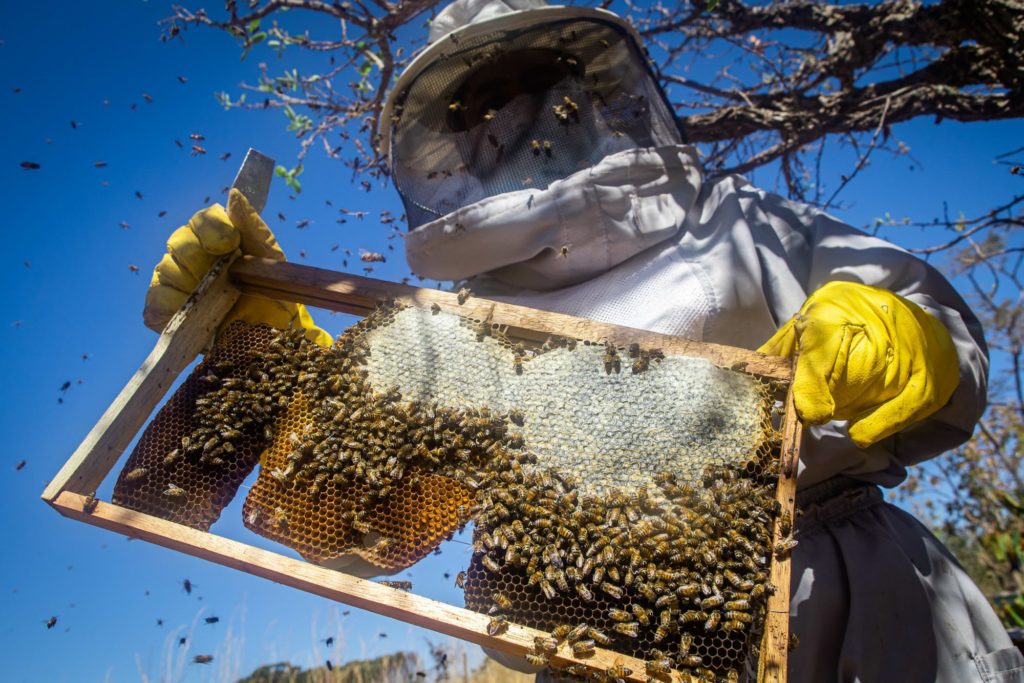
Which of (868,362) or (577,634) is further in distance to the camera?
(868,362)

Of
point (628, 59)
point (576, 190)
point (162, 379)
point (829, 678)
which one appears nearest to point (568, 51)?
point (628, 59)

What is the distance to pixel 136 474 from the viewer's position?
2516 millimetres

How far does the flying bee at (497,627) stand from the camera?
6.85 feet

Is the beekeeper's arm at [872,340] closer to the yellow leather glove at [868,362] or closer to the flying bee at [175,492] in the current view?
the yellow leather glove at [868,362]

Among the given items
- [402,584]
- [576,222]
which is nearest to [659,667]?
[402,584]

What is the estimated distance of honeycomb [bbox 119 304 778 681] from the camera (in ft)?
7.04

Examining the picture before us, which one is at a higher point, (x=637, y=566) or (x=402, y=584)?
(x=637, y=566)

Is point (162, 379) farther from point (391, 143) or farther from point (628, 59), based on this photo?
point (628, 59)

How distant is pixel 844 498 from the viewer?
9.45 feet

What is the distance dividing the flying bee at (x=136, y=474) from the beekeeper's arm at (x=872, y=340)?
2.62m

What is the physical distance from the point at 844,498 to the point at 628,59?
8.90ft

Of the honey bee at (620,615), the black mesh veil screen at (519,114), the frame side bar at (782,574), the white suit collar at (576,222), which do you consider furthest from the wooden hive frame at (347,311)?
the black mesh veil screen at (519,114)

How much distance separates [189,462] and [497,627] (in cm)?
153

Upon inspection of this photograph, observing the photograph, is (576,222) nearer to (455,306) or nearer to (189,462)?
(455,306)
